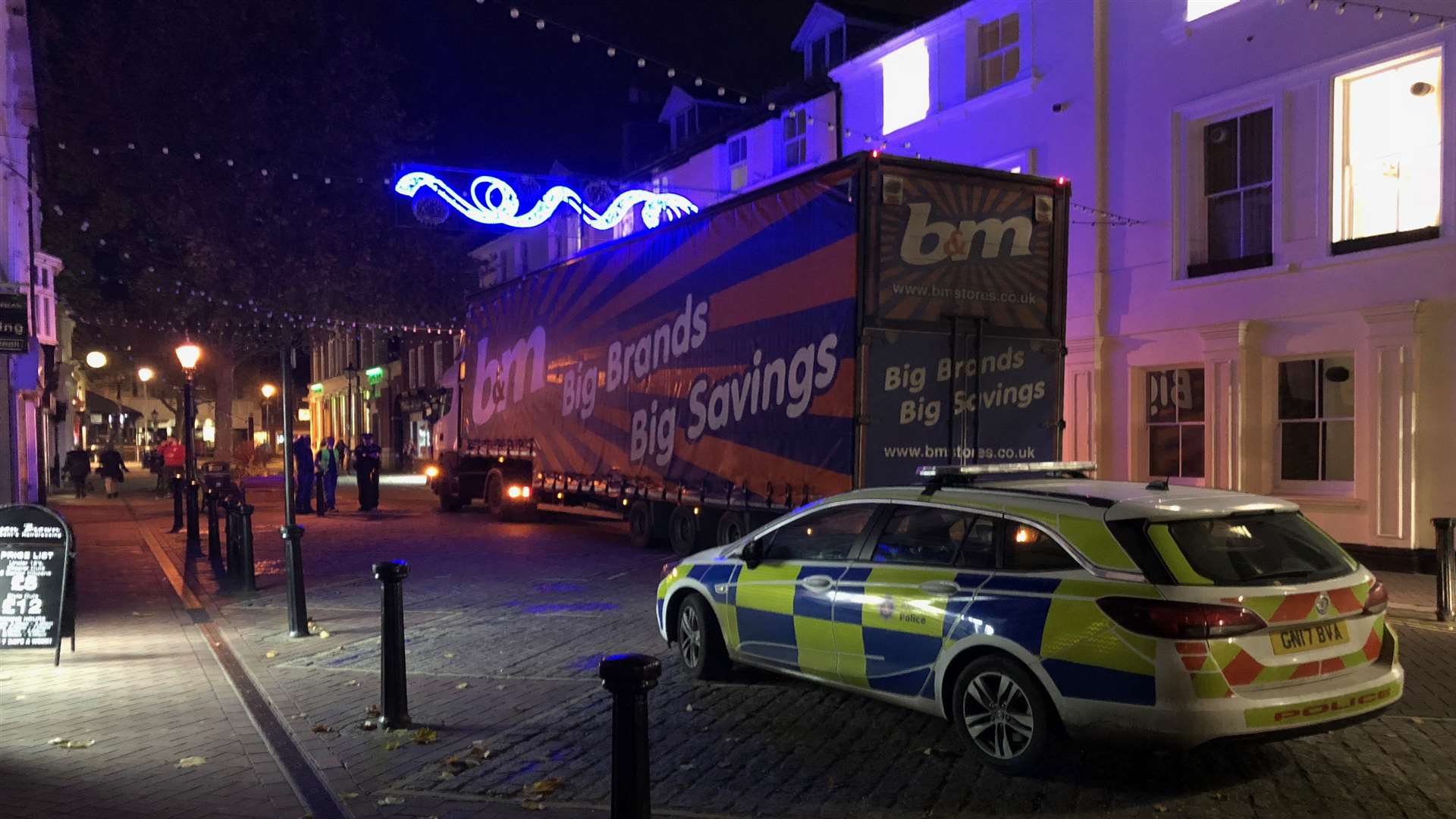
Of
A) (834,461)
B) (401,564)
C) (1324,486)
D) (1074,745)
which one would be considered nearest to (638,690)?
(1074,745)

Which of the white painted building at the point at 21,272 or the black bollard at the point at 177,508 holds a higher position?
the white painted building at the point at 21,272

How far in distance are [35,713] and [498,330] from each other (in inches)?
504

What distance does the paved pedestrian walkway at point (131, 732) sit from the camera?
4941mm

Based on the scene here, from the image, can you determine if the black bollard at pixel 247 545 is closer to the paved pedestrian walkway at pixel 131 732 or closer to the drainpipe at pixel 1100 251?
the paved pedestrian walkway at pixel 131 732

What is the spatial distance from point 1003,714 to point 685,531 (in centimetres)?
902

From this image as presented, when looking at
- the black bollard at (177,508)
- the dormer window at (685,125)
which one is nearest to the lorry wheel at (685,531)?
the black bollard at (177,508)

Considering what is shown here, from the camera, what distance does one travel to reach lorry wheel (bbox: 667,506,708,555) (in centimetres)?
1330

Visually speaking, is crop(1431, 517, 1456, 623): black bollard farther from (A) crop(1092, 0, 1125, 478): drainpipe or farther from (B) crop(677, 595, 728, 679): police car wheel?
(B) crop(677, 595, 728, 679): police car wheel

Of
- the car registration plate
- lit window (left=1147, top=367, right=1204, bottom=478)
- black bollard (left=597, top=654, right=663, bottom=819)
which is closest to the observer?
black bollard (left=597, top=654, right=663, bottom=819)

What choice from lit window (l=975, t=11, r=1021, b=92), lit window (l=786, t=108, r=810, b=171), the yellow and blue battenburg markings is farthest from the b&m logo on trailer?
lit window (l=786, t=108, r=810, b=171)

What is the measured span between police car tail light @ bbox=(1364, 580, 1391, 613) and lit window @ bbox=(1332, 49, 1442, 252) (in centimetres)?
→ 899

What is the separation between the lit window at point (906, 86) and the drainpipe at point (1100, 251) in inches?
146

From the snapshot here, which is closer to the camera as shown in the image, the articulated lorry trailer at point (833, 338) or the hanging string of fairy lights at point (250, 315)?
the articulated lorry trailer at point (833, 338)

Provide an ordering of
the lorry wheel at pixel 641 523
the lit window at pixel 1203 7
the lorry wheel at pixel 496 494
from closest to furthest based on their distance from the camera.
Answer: the lit window at pixel 1203 7 → the lorry wheel at pixel 641 523 → the lorry wheel at pixel 496 494
